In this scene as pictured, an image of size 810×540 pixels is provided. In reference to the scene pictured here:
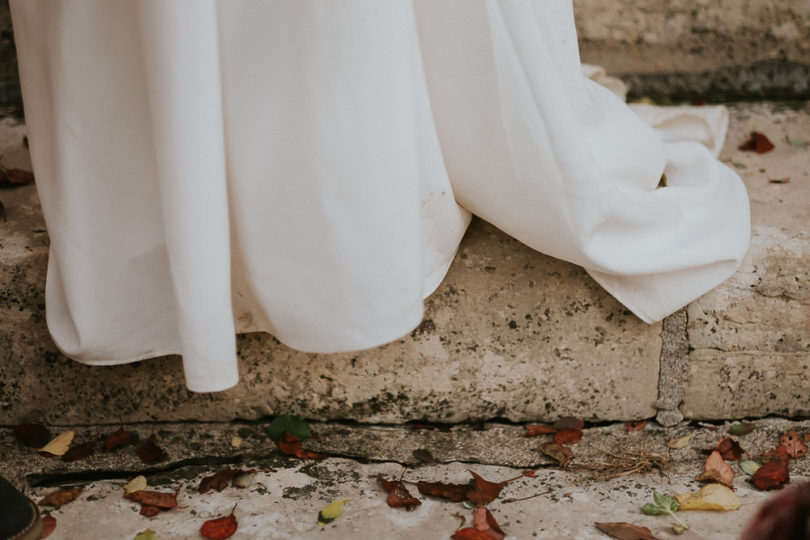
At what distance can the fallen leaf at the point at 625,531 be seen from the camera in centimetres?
131

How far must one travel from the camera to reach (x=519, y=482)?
4.91 feet

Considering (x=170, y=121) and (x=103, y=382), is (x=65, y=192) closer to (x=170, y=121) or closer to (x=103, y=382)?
(x=170, y=121)

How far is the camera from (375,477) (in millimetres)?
1519

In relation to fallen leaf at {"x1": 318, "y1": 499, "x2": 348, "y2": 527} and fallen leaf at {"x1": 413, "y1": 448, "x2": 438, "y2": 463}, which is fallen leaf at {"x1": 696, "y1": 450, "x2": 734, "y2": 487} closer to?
fallen leaf at {"x1": 413, "y1": 448, "x2": 438, "y2": 463}

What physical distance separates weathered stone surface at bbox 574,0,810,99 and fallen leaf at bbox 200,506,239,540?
70.4 inches

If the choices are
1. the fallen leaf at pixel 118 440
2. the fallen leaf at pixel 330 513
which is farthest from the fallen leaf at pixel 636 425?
the fallen leaf at pixel 118 440

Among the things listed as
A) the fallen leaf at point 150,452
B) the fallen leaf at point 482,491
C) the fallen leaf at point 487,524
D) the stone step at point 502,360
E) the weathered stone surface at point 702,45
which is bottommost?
the fallen leaf at point 487,524

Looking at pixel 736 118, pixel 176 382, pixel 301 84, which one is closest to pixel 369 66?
pixel 301 84

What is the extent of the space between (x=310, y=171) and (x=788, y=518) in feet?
2.79

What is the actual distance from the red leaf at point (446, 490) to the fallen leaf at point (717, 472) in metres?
0.49

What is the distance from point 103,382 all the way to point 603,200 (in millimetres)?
1124

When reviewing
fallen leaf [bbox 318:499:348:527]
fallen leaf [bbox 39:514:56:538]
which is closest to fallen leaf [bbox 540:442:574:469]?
fallen leaf [bbox 318:499:348:527]

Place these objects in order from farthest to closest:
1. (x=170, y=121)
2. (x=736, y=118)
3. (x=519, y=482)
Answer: (x=736, y=118), (x=519, y=482), (x=170, y=121)

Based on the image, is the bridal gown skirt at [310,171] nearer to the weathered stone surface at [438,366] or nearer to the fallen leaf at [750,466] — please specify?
the weathered stone surface at [438,366]
